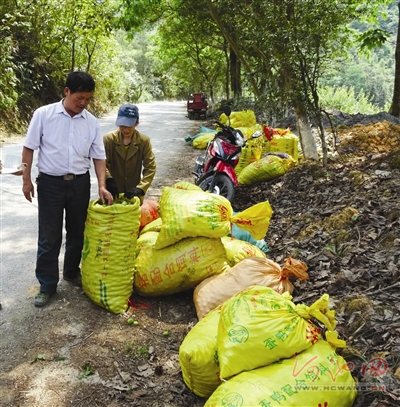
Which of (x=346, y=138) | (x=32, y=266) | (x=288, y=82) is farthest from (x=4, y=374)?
(x=346, y=138)

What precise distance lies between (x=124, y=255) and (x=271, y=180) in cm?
386

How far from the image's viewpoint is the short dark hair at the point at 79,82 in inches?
110

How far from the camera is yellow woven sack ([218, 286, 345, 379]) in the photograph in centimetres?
198

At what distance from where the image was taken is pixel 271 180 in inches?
256

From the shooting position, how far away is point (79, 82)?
9.17ft

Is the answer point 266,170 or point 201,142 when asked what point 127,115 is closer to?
point 266,170

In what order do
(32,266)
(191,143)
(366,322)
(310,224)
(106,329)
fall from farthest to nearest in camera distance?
(191,143) < (310,224) < (32,266) < (106,329) < (366,322)

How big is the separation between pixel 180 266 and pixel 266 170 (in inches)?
138

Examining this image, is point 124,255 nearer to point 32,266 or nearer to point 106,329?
point 106,329

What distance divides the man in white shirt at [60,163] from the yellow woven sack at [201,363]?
1.38 m

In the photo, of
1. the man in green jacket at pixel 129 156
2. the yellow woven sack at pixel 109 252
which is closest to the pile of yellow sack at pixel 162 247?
the yellow woven sack at pixel 109 252

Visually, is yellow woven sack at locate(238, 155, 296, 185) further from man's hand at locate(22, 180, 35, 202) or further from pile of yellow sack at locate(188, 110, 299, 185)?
man's hand at locate(22, 180, 35, 202)

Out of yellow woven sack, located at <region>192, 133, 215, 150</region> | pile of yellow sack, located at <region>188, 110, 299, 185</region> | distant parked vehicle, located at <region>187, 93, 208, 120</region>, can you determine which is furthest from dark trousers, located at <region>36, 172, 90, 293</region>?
distant parked vehicle, located at <region>187, 93, 208, 120</region>

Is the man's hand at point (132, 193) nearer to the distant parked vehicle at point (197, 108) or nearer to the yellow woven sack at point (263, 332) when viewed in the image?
the yellow woven sack at point (263, 332)
